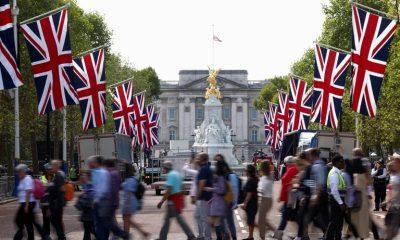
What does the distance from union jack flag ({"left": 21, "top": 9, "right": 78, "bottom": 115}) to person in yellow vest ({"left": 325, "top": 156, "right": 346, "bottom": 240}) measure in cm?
1495

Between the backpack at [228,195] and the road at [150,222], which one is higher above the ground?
the backpack at [228,195]

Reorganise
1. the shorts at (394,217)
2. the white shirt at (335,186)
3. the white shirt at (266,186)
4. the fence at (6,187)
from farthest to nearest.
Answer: the fence at (6,187), the white shirt at (266,186), the white shirt at (335,186), the shorts at (394,217)

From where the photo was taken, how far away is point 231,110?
191m

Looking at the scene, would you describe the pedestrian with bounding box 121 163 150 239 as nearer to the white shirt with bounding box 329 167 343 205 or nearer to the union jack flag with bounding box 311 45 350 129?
the white shirt with bounding box 329 167 343 205

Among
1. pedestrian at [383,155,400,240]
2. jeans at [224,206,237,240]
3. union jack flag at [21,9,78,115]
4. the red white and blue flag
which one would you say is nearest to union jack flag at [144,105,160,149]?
the red white and blue flag

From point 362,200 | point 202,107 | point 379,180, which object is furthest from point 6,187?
point 202,107

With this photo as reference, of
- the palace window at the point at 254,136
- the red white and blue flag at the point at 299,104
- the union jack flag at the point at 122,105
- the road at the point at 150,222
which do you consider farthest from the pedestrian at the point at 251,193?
the palace window at the point at 254,136

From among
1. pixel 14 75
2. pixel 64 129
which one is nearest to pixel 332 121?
pixel 14 75

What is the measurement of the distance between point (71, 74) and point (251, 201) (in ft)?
44.5

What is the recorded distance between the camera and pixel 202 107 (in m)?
189

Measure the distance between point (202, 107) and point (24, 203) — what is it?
168 meters

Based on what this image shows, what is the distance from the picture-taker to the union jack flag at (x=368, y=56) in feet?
98.7

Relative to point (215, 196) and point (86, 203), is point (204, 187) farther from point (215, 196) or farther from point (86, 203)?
point (86, 203)

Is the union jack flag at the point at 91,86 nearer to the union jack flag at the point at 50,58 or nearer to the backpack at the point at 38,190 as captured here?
the union jack flag at the point at 50,58
